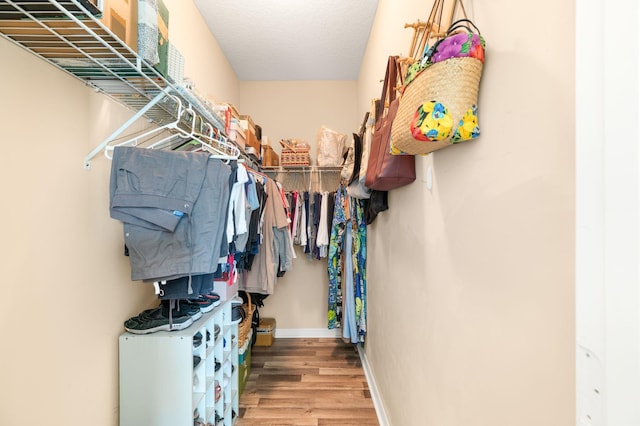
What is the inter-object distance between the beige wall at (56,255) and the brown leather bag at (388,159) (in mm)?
1161

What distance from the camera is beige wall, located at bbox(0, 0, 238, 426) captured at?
0.85m

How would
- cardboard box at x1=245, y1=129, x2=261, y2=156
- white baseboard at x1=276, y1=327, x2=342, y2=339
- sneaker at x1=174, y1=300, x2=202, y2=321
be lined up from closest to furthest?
sneaker at x1=174, y1=300, x2=202, y2=321
cardboard box at x1=245, y1=129, x2=261, y2=156
white baseboard at x1=276, y1=327, x2=342, y2=339

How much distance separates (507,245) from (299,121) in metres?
2.86

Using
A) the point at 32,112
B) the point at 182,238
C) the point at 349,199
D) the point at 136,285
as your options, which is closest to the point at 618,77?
the point at 182,238

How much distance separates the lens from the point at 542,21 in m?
0.54

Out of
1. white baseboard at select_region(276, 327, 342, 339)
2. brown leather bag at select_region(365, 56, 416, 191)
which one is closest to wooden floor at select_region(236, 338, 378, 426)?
white baseboard at select_region(276, 327, 342, 339)

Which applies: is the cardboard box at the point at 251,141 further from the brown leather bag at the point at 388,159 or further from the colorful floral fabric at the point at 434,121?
the colorful floral fabric at the point at 434,121

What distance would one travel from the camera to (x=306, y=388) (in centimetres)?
221

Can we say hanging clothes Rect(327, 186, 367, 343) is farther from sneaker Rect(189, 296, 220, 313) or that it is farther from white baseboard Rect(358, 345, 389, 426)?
sneaker Rect(189, 296, 220, 313)

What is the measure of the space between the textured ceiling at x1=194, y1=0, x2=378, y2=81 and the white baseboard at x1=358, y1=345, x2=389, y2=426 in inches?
108

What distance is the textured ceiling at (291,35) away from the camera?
209 centimetres

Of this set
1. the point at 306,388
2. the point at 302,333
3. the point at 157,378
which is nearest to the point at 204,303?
the point at 157,378

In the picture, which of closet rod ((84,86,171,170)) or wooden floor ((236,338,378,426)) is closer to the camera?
closet rod ((84,86,171,170))

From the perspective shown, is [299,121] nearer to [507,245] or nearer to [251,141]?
[251,141]
